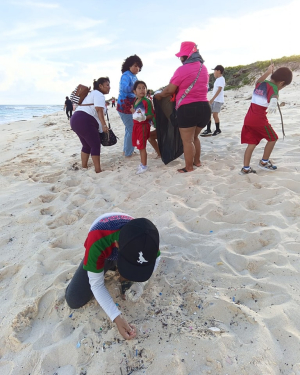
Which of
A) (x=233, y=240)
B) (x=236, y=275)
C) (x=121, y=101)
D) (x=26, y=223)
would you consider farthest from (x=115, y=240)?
(x=121, y=101)

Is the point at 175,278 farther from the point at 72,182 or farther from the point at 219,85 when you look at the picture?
the point at 219,85

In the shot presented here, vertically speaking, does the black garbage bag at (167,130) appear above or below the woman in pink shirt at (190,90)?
below

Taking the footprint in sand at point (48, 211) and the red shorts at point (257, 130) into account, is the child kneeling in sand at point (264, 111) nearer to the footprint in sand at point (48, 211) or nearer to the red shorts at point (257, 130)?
the red shorts at point (257, 130)

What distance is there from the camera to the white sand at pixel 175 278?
57.6 inches

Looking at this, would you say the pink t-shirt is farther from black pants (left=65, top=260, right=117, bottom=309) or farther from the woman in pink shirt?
black pants (left=65, top=260, right=117, bottom=309)

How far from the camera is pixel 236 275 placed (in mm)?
1939

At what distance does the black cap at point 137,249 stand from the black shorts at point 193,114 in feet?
7.94

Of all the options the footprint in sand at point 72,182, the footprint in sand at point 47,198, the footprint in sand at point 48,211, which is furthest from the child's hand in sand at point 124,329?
the footprint in sand at point 72,182

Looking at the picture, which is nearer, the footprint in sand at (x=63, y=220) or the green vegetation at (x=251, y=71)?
the footprint in sand at (x=63, y=220)

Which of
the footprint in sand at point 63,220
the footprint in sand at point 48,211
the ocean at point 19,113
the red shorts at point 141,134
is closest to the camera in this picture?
the footprint in sand at point 63,220

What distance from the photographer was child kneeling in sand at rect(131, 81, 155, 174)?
156 inches

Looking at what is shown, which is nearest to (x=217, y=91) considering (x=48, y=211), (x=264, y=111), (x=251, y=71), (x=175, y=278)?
(x=264, y=111)

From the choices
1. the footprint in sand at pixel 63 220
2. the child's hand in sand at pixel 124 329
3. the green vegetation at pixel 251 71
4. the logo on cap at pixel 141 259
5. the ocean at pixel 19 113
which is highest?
the logo on cap at pixel 141 259

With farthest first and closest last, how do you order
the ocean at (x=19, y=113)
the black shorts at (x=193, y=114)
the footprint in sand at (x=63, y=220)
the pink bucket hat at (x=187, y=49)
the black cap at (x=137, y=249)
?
the ocean at (x=19, y=113)
the black shorts at (x=193, y=114)
the pink bucket hat at (x=187, y=49)
the footprint in sand at (x=63, y=220)
the black cap at (x=137, y=249)
